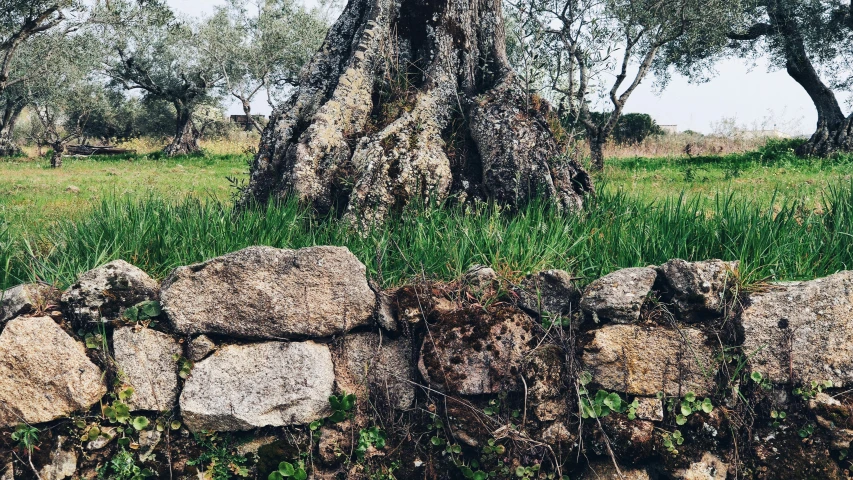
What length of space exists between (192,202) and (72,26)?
15993 millimetres

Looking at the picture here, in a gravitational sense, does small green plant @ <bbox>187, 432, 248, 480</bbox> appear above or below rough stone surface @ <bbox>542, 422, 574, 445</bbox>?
below

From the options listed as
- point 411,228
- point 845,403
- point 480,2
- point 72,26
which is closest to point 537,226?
point 411,228

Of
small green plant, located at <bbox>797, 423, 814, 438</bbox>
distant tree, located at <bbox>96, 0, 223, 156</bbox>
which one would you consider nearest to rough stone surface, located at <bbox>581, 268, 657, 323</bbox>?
small green plant, located at <bbox>797, 423, 814, 438</bbox>

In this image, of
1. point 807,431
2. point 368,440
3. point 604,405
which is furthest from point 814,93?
point 368,440

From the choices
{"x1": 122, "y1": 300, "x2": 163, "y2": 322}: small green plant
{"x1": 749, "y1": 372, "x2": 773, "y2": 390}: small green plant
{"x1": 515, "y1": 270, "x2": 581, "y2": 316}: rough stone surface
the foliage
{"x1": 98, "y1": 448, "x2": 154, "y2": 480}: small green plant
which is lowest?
{"x1": 98, "y1": 448, "x2": 154, "y2": 480}: small green plant

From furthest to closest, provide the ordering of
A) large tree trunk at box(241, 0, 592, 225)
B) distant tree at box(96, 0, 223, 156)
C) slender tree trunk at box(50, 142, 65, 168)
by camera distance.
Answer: distant tree at box(96, 0, 223, 156) → slender tree trunk at box(50, 142, 65, 168) → large tree trunk at box(241, 0, 592, 225)

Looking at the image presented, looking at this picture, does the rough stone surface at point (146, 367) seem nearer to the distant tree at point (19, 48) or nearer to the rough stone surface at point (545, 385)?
the rough stone surface at point (545, 385)

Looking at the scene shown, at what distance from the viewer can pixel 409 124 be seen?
4.92 meters

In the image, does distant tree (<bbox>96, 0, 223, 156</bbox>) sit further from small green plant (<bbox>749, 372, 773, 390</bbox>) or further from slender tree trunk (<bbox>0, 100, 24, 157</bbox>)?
small green plant (<bbox>749, 372, 773, 390</bbox>)

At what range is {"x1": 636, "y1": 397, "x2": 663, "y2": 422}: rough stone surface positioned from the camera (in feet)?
11.3

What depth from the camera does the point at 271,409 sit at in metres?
3.46

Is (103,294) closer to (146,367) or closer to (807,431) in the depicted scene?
(146,367)

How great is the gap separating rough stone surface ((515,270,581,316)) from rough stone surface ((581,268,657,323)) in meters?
0.08

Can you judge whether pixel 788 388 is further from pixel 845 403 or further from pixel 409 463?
pixel 409 463
